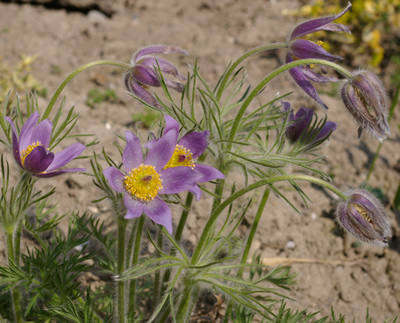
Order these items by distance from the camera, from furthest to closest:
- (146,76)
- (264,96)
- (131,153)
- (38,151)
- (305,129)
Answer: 1. (264,96)
2. (305,129)
3. (146,76)
4. (131,153)
5. (38,151)

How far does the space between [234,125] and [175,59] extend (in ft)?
7.59

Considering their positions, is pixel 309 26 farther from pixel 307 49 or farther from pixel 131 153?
pixel 131 153

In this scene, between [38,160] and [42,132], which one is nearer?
[38,160]

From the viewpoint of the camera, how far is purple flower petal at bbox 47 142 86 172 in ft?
4.98

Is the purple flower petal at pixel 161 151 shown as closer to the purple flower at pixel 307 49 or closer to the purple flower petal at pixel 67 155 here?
the purple flower petal at pixel 67 155

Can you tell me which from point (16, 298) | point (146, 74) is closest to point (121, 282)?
point (16, 298)

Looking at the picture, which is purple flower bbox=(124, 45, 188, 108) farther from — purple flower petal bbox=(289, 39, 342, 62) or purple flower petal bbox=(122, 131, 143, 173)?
purple flower petal bbox=(289, 39, 342, 62)

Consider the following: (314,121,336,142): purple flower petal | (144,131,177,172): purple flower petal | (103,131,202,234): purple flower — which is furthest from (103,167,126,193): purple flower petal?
(314,121,336,142): purple flower petal

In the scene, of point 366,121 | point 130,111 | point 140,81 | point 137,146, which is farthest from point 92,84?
point 366,121

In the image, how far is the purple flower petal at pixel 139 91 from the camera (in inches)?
67.5

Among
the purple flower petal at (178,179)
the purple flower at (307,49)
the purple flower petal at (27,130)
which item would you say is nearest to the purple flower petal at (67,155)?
the purple flower petal at (27,130)

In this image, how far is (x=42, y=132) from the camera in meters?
1.60

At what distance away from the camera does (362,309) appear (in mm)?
2482

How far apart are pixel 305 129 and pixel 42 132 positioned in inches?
35.5
